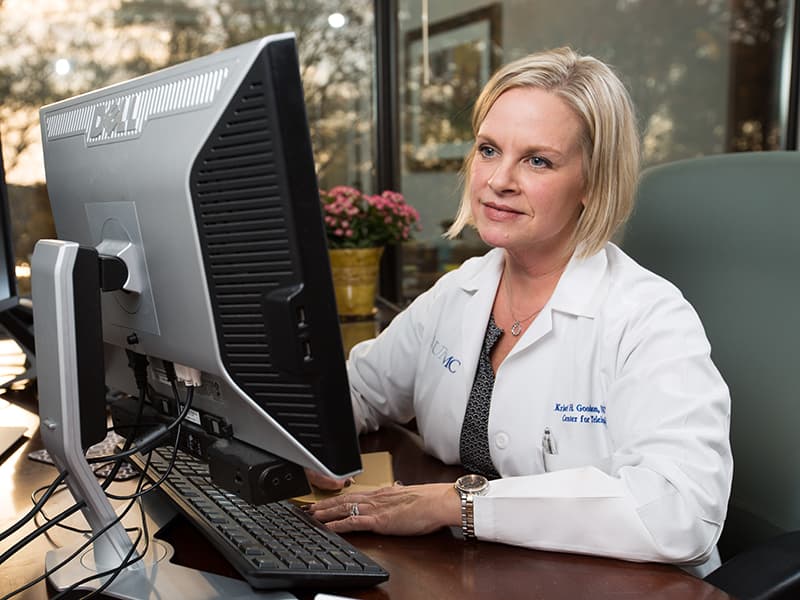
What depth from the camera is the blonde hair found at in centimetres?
127

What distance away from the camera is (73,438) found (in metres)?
0.78

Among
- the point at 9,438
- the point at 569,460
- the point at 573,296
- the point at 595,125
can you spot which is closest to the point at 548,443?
the point at 569,460

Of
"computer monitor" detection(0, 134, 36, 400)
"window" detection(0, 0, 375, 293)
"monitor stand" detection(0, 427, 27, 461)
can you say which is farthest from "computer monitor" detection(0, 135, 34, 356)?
"window" detection(0, 0, 375, 293)

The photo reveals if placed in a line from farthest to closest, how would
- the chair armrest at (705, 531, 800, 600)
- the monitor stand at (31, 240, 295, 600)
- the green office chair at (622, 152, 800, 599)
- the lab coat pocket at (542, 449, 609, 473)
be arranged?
the green office chair at (622, 152, 800, 599)
the lab coat pocket at (542, 449, 609, 473)
the chair armrest at (705, 531, 800, 600)
the monitor stand at (31, 240, 295, 600)

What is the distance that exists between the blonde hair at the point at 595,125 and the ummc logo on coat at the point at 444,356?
28cm

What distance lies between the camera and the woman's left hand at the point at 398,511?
0.98 meters

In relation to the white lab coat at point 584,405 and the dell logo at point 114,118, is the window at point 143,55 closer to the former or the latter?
the white lab coat at point 584,405

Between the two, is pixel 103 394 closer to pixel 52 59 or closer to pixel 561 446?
pixel 561 446

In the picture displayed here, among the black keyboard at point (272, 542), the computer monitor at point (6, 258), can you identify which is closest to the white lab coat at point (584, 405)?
the black keyboard at point (272, 542)

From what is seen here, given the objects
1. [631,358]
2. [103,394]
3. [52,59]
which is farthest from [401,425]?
[52,59]

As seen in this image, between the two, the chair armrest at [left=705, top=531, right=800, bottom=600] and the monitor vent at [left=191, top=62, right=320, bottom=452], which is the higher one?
the monitor vent at [left=191, top=62, right=320, bottom=452]

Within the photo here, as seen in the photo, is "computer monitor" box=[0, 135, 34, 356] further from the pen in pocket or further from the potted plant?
the pen in pocket

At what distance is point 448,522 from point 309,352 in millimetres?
394

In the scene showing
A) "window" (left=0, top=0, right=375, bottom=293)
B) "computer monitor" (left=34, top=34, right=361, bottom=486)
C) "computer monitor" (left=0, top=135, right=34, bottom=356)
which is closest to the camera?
"computer monitor" (left=34, top=34, right=361, bottom=486)
